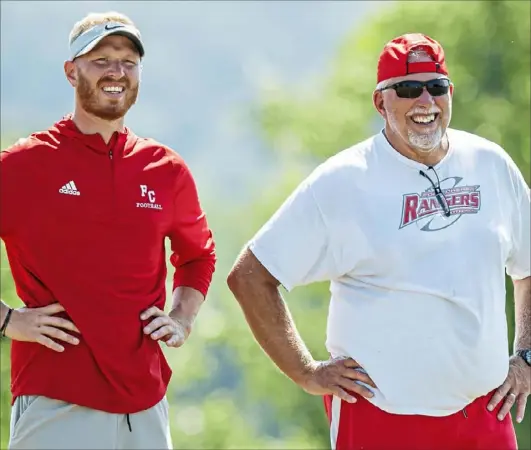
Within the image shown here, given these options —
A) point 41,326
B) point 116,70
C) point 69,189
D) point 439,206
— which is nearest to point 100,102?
point 116,70

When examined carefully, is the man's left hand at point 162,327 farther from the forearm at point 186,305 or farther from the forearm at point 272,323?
the forearm at point 272,323

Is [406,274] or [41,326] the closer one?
[41,326]

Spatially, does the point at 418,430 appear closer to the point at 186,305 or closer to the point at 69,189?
the point at 186,305

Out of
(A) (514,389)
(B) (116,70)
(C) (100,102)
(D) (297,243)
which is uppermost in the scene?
(B) (116,70)

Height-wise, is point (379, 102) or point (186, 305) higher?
point (379, 102)

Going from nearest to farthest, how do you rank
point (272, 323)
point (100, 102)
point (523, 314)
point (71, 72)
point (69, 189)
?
point (69, 189) < point (100, 102) < point (71, 72) < point (272, 323) < point (523, 314)

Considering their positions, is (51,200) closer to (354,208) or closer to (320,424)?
(354,208)

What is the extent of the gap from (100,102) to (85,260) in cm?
55

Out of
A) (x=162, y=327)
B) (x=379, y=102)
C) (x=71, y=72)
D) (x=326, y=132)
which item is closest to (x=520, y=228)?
(x=379, y=102)

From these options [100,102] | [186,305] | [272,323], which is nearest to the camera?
[100,102]

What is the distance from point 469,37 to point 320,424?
8.43m

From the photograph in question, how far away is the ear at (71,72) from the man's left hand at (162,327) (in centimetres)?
84

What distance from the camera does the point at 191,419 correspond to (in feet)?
83.9

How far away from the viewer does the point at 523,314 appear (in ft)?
15.4
